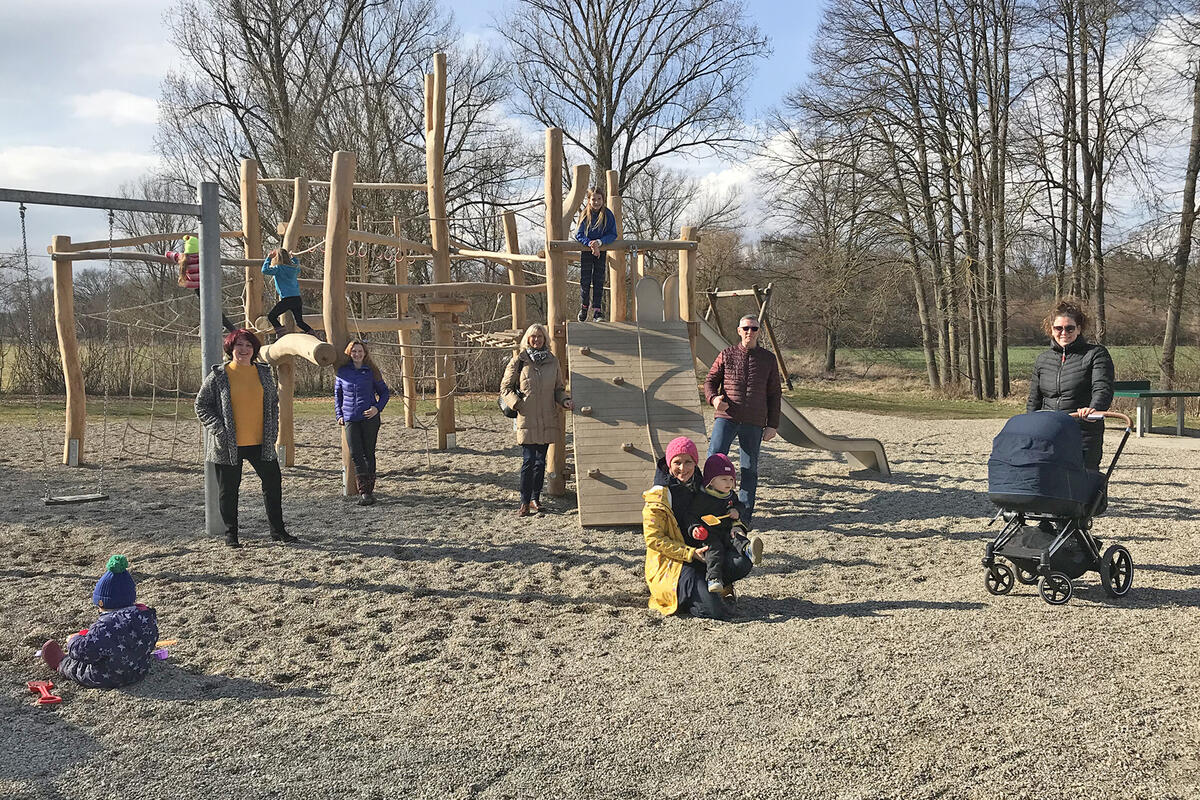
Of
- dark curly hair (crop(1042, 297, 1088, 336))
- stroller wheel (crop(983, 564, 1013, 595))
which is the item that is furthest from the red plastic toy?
dark curly hair (crop(1042, 297, 1088, 336))

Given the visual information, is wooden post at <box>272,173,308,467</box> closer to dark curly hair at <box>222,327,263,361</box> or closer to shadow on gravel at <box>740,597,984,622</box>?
dark curly hair at <box>222,327,263,361</box>

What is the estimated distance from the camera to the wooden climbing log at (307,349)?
6789 mm

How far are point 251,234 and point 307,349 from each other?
3.15 metres

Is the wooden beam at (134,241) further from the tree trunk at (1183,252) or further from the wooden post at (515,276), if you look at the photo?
the tree trunk at (1183,252)

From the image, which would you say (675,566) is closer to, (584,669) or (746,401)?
(584,669)

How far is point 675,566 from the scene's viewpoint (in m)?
4.98

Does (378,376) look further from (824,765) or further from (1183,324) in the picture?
(1183,324)

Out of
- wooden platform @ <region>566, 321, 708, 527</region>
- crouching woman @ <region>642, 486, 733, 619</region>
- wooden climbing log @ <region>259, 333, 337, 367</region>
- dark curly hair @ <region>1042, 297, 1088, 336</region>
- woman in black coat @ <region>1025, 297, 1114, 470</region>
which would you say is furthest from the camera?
wooden platform @ <region>566, 321, 708, 527</region>

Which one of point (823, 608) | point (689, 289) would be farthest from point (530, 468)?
point (823, 608)

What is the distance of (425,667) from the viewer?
4152 millimetres

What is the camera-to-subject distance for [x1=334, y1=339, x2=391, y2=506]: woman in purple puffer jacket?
25.3 feet

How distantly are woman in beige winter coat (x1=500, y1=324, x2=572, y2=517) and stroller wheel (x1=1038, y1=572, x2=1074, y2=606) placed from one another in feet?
13.3

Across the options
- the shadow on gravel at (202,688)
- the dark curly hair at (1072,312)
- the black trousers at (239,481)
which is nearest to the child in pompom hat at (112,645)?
the shadow on gravel at (202,688)

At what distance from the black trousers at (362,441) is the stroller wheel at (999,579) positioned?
5140 mm
